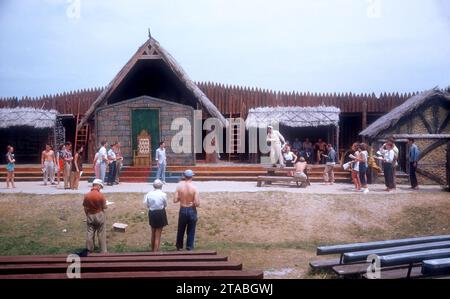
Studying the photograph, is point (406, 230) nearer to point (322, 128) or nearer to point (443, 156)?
point (443, 156)

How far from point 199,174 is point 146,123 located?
11.9 feet

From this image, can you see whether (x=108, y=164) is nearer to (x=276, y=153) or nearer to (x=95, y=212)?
(x=95, y=212)

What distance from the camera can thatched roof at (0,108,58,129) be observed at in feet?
73.3

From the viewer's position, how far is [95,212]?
8.83m

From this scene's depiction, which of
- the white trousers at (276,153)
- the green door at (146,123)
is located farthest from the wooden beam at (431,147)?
the green door at (146,123)

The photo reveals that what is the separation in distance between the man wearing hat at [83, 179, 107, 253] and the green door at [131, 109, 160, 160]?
955cm

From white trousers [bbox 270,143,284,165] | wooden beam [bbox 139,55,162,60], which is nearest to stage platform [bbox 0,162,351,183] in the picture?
white trousers [bbox 270,143,284,165]

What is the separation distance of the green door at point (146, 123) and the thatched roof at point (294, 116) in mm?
5891

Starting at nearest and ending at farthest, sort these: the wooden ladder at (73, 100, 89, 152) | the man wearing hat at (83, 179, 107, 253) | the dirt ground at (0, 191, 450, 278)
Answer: the man wearing hat at (83, 179, 107, 253)
the dirt ground at (0, 191, 450, 278)
the wooden ladder at (73, 100, 89, 152)

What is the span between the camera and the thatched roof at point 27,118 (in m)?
22.3

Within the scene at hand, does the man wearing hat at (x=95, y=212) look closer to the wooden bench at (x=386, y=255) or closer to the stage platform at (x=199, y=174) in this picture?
the wooden bench at (x=386, y=255)

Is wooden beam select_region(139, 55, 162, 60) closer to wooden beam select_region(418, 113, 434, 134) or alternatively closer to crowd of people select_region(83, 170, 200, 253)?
crowd of people select_region(83, 170, 200, 253)

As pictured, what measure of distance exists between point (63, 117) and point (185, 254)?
67.0ft

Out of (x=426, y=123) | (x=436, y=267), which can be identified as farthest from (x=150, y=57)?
(x=436, y=267)
